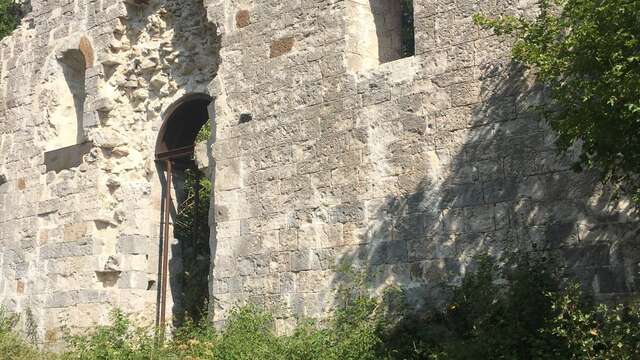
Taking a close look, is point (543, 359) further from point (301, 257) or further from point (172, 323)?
point (172, 323)

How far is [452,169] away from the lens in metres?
7.29

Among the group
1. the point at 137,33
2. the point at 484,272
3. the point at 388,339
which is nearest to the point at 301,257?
the point at 388,339

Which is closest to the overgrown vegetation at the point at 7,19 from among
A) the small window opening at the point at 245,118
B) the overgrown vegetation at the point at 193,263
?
the overgrown vegetation at the point at 193,263

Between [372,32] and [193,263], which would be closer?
[372,32]

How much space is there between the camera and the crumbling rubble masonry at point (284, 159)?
696 cm

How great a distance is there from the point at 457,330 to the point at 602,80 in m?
2.47

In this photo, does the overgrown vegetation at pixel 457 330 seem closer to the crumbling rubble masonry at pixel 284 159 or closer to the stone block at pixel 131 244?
the crumbling rubble masonry at pixel 284 159

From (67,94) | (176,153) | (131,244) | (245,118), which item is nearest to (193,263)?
(131,244)

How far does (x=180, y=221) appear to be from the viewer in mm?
11047

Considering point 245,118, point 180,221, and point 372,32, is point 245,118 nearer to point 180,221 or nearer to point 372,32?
point 372,32

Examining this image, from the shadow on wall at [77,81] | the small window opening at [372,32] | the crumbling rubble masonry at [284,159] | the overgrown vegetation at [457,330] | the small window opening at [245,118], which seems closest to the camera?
the overgrown vegetation at [457,330]

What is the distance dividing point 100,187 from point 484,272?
210 inches

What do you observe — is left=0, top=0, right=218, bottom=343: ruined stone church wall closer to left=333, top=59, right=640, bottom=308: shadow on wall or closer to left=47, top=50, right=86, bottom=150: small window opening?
left=47, top=50, right=86, bottom=150: small window opening

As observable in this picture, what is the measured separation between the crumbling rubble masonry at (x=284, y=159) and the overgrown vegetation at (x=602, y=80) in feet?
3.02
